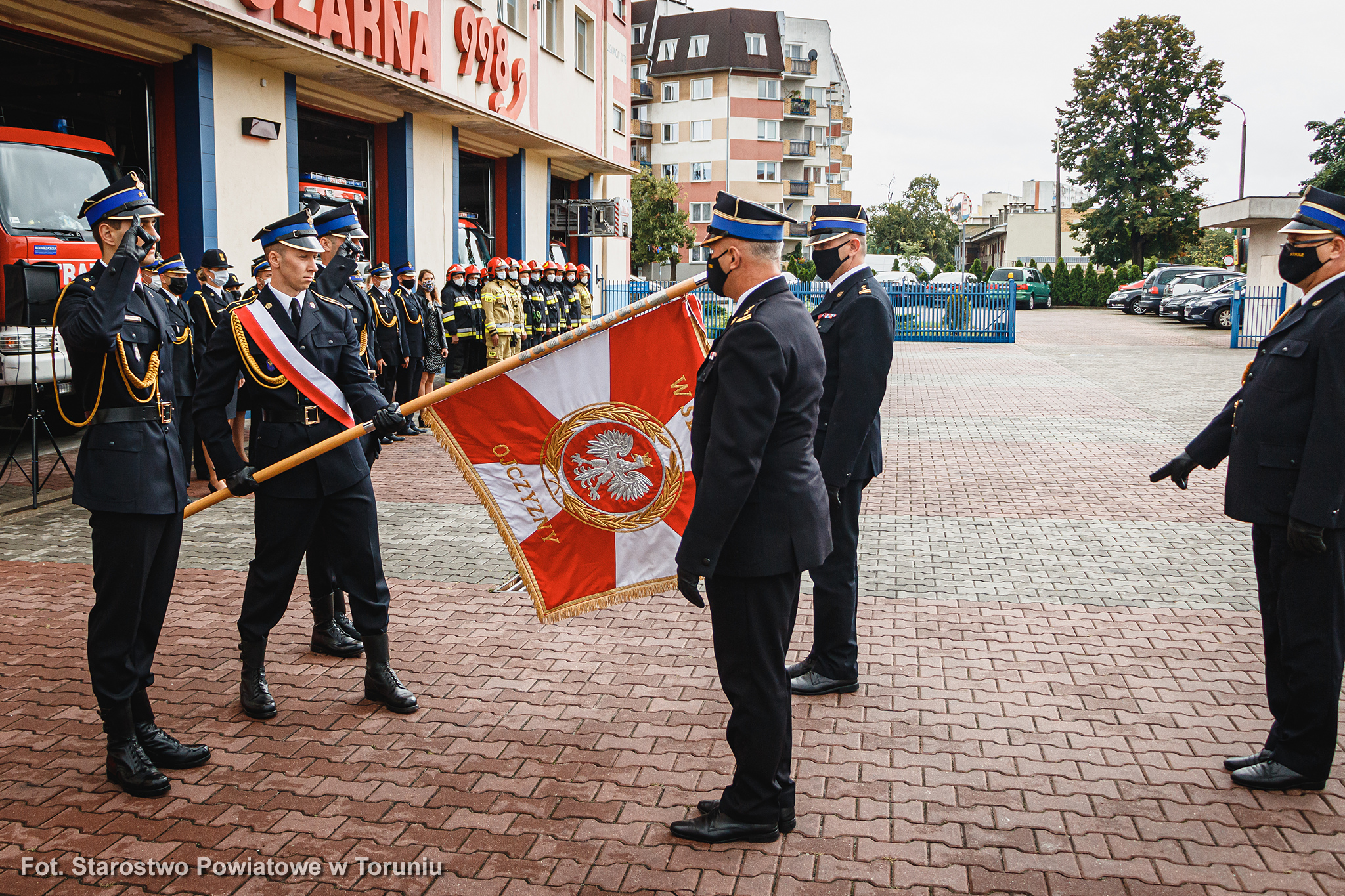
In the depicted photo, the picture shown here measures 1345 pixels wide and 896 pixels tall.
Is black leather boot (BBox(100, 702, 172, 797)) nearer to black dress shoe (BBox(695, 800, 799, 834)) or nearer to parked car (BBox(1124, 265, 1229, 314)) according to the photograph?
black dress shoe (BBox(695, 800, 799, 834))

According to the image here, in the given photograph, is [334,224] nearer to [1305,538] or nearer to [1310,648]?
[1305,538]

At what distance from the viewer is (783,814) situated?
12.3ft

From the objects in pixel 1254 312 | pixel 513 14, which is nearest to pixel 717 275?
pixel 513 14

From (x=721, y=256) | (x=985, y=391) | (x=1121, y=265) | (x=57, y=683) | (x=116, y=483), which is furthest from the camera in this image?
(x=1121, y=265)

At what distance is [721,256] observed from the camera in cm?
369

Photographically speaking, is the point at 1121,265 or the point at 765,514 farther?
the point at 1121,265

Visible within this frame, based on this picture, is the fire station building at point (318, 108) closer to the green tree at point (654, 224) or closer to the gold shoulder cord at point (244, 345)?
the gold shoulder cord at point (244, 345)

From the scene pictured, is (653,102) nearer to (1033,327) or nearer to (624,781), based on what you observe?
(1033,327)

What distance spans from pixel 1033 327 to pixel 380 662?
118 feet

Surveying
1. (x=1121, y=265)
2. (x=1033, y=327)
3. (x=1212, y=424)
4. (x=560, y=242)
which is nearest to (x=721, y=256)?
(x=1212, y=424)

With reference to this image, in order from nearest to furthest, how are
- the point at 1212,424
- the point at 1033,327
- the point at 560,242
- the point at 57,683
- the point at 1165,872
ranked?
the point at 1165,872 → the point at 1212,424 → the point at 57,683 → the point at 560,242 → the point at 1033,327

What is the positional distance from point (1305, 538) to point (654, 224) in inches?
2179

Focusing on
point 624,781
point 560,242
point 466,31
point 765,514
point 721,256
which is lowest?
point 624,781

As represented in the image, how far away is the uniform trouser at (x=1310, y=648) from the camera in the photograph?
3.96 metres
